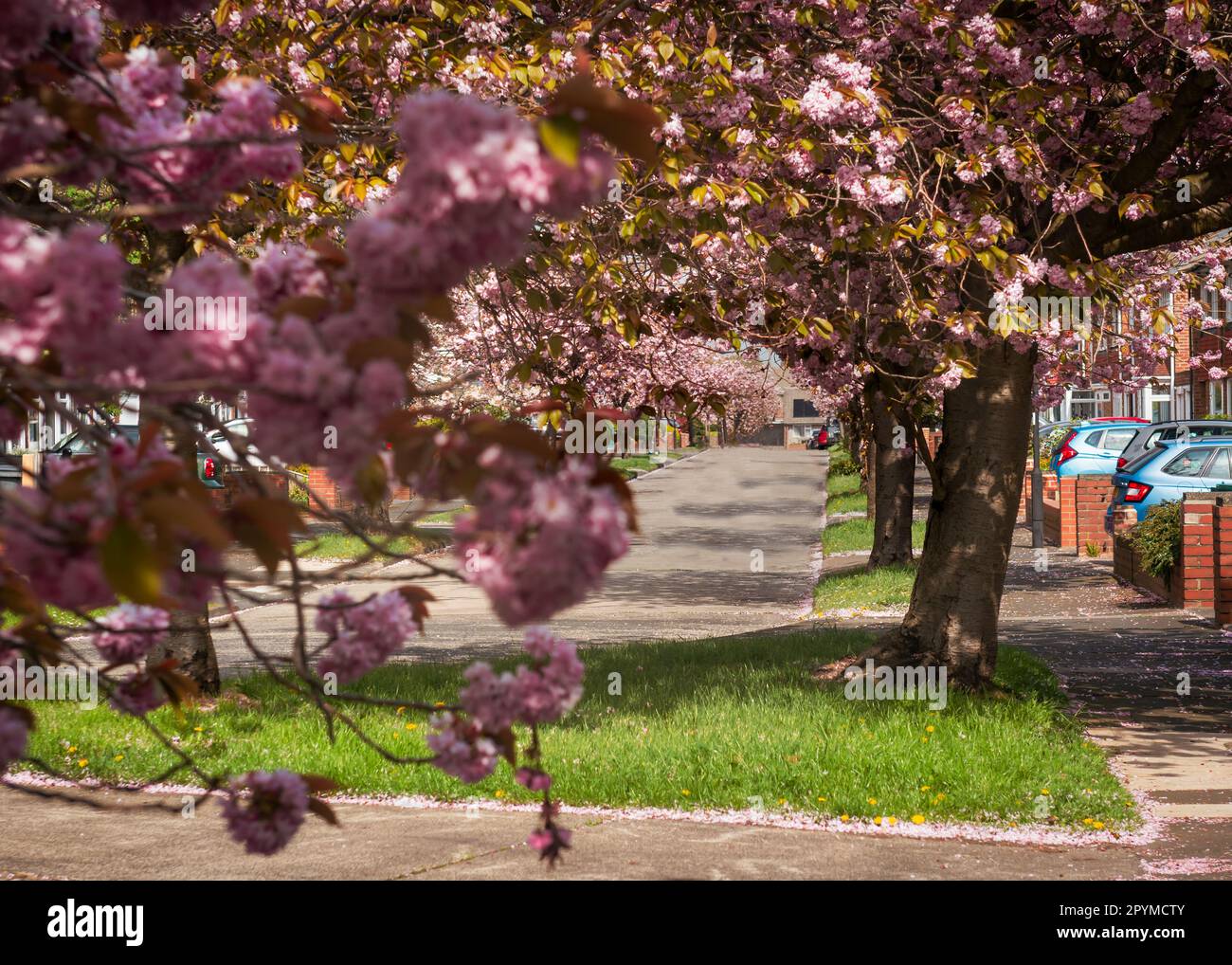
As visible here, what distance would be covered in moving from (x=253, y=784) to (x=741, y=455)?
6408 centimetres

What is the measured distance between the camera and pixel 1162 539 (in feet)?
49.8

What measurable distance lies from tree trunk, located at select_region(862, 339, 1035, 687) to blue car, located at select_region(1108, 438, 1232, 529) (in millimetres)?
10539

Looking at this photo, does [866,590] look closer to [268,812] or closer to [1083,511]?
[1083,511]

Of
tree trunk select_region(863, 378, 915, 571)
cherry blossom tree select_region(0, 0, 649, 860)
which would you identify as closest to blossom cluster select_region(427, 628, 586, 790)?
cherry blossom tree select_region(0, 0, 649, 860)

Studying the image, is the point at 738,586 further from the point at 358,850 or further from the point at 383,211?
the point at 383,211

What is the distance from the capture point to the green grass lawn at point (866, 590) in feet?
52.3

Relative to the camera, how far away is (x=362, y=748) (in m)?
8.24

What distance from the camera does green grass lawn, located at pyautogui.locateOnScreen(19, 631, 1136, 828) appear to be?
7.13 meters

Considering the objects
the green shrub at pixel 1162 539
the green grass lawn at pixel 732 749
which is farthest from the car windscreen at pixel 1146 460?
the green grass lawn at pixel 732 749

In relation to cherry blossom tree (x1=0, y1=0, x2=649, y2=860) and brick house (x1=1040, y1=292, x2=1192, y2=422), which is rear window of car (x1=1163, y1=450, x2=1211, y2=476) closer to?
brick house (x1=1040, y1=292, x2=1192, y2=422)

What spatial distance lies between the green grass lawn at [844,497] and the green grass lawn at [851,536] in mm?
1965

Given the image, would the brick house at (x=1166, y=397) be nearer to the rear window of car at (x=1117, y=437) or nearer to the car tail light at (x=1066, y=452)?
the rear window of car at (x=1117, y=437)

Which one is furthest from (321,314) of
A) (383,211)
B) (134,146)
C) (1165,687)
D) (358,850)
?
(1165,687)

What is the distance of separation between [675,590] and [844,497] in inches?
738
